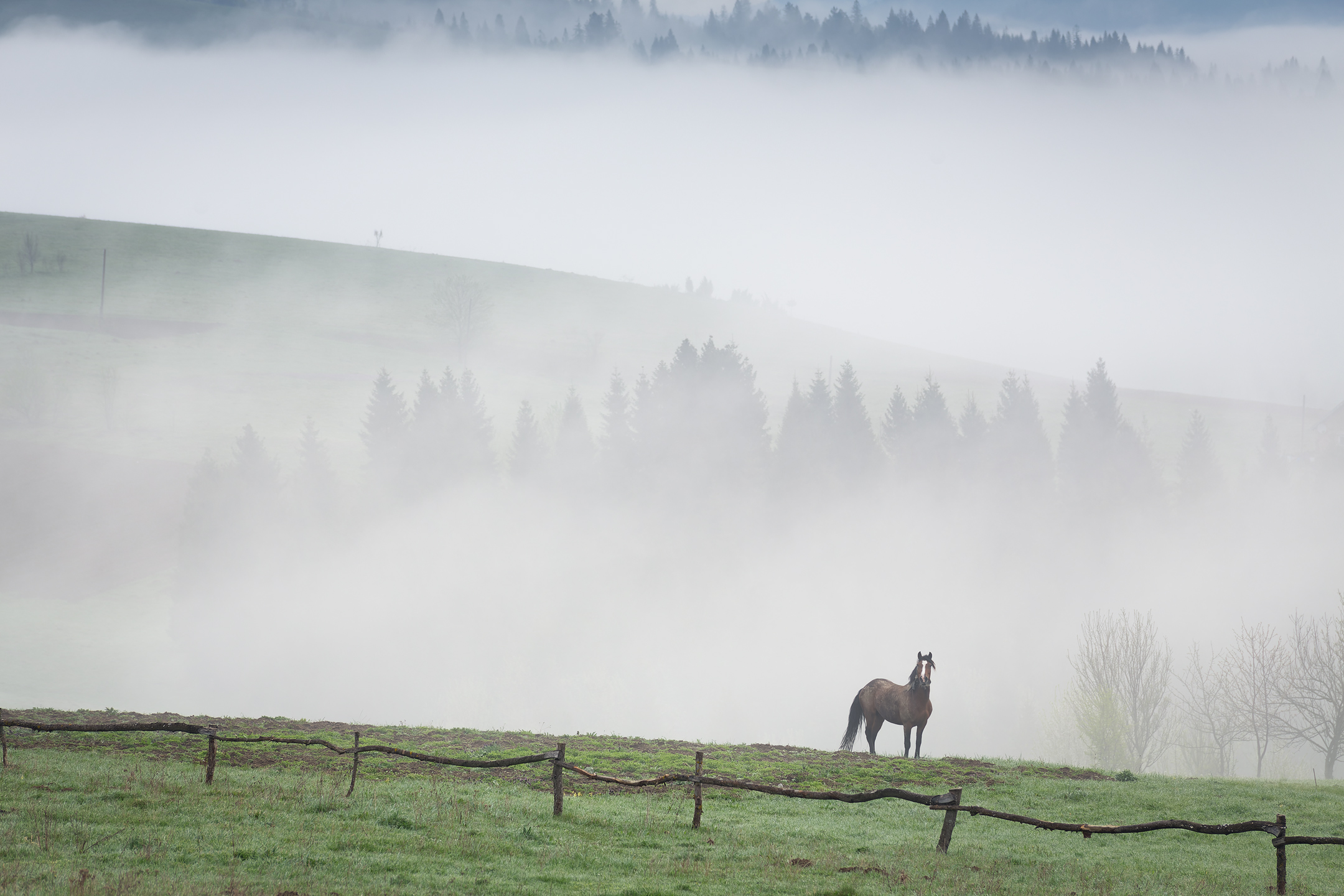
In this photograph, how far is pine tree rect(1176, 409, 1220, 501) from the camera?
332 feet

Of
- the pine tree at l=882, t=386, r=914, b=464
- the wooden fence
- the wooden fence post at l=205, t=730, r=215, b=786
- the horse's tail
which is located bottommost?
the horse's tail

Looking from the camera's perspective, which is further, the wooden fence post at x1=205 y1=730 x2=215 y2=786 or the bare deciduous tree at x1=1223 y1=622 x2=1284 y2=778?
the bare deciduous tree at x1=1223 y1=622 x2=1284 y2=778

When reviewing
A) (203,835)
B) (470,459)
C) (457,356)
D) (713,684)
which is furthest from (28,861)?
(457,356)

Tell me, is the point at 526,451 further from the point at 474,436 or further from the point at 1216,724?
the point at 1216,724

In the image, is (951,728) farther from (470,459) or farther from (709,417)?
(470,459)

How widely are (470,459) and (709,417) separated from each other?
1153 inches

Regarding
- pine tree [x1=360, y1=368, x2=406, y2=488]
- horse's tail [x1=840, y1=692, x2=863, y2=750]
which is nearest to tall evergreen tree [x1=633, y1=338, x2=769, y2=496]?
pine tree [x1=360, y1=368, x2=406, y2=488]

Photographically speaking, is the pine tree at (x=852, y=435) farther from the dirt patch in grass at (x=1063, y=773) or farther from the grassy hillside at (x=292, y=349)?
the dirt patch in grass at (x=1063, y=773)

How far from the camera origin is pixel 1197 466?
102312mm

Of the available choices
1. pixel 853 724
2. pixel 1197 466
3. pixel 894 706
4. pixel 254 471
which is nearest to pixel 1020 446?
pixel 1197 466

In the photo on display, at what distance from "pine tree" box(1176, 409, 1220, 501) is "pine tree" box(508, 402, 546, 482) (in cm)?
7570

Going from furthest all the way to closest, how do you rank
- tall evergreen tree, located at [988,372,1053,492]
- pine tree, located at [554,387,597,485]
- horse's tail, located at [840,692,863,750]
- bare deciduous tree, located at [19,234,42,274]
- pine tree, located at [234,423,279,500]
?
bare deciduous tree, located at [19,234,42,274]
tall evergreen tree, located at [988,372,1053,492]
pine tree, located at [554,387,597,485]
pine tree, located at [234,423,279,500]
horse's tail, located at [840,692,863,750]

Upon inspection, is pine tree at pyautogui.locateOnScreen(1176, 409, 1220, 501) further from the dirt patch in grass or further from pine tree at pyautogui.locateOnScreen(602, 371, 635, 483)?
the dirt patch in grass

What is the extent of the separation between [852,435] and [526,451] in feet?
133
